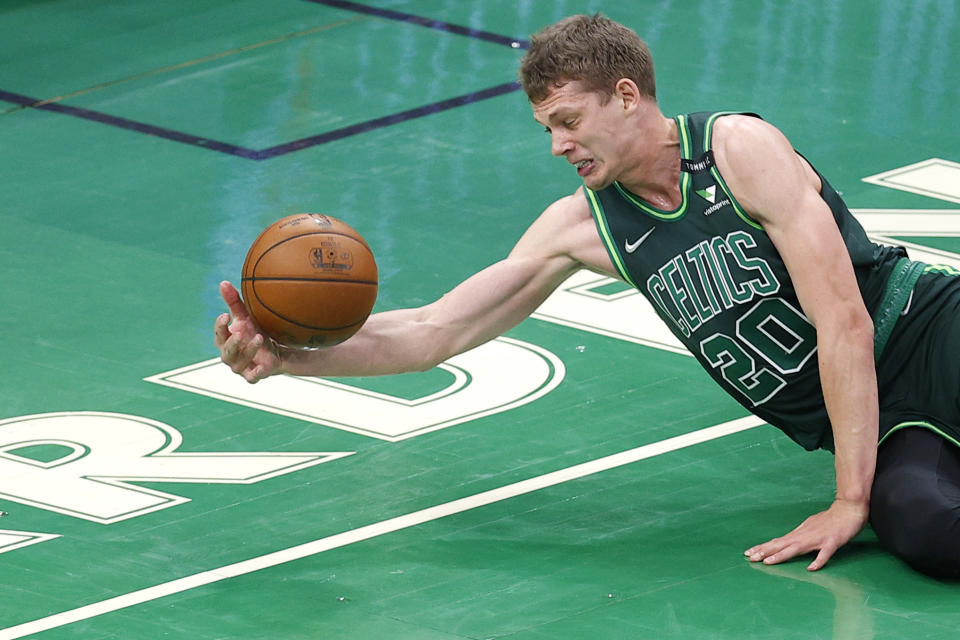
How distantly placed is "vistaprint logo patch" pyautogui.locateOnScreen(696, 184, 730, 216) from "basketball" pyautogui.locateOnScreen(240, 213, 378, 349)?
0.97 metres

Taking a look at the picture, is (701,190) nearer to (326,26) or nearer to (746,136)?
(746,136)

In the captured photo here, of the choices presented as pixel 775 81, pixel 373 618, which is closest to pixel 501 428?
pixel 373 618

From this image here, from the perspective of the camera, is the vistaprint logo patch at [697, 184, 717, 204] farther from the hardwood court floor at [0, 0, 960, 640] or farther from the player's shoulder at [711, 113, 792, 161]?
the hardwood court floor at [0, 0, 960, 640]

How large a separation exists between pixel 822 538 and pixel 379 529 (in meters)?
1.32

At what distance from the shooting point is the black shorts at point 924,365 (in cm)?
588

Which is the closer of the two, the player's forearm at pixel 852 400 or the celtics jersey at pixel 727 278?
the player's forearm at pixel 852 400

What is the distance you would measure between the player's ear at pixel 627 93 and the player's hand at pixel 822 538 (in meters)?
1.28

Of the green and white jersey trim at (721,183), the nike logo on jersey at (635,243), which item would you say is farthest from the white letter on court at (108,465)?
the green and white jersey trim at (721,183)

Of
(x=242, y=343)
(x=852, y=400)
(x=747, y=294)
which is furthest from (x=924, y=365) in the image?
(x=242, y=343)

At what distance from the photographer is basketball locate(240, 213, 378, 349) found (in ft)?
18.5

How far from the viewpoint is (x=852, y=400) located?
5.71 meters

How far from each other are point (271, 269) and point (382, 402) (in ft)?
5.40

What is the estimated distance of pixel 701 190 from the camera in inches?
231

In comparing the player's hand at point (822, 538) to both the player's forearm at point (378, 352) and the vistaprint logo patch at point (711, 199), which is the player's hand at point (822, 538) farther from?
the player's forearm at point (378, 352)
